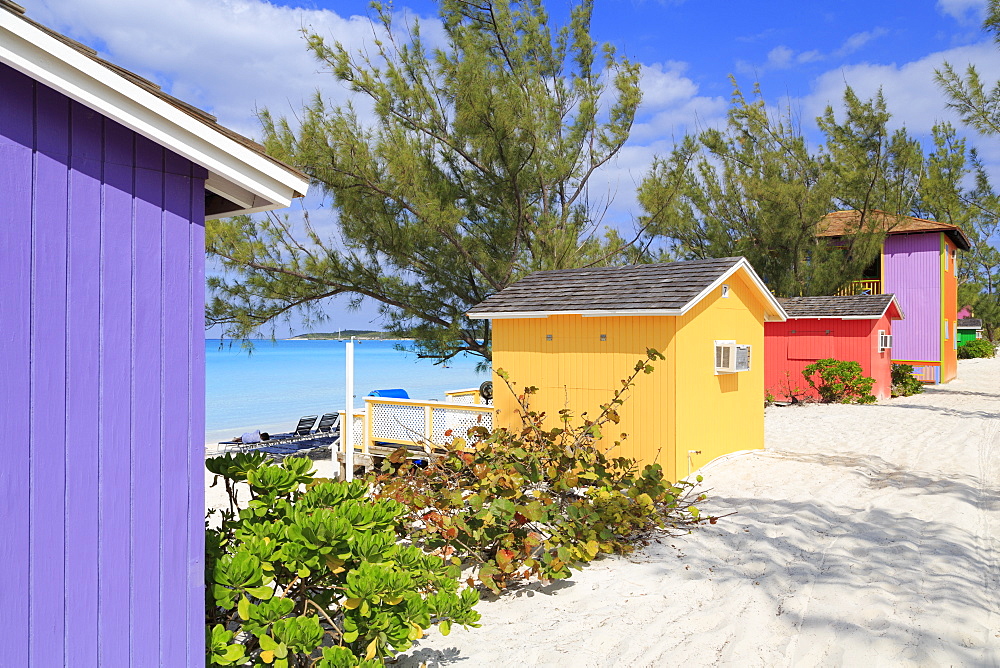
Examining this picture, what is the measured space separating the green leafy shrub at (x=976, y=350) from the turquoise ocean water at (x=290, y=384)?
31.3 meters

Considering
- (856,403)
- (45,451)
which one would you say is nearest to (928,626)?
(45,451)

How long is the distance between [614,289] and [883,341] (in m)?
14.9

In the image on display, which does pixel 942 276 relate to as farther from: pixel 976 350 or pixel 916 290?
pixel 976 350

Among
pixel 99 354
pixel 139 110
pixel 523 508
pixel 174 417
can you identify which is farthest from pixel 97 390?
pixel 523 508

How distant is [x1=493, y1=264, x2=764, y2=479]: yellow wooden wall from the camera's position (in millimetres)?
10258

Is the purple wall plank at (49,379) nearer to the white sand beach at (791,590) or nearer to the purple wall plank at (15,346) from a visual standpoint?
the purple wall plank at (15,346)

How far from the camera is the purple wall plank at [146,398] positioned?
332cm

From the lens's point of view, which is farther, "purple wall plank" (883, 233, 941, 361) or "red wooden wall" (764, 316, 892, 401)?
"purple wall plank" (883, 233, 941, 361)

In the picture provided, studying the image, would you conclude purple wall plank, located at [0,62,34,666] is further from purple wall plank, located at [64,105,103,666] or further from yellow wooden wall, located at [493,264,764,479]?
yellow wooden wall, located at [493,264,764,479]

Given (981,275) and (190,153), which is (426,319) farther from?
(981,275)

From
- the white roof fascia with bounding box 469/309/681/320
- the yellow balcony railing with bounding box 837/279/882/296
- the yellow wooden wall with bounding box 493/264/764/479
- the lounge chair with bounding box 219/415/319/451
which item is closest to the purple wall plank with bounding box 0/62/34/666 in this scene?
the white roof fascia with bounding box 469/309/681/320

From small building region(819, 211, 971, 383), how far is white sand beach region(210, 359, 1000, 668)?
58.9ft

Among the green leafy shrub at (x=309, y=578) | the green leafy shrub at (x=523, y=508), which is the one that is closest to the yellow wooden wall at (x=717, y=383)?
the green leafy shrub at (x=523, y=508)

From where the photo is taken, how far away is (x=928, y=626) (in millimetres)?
4969
